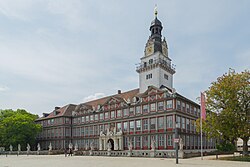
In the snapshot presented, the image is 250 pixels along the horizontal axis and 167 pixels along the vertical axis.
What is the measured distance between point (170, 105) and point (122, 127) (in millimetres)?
13684

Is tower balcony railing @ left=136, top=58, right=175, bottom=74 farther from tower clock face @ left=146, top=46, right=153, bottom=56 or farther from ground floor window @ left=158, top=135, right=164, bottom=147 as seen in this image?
ground floor window @ left=158, top=135, right=164, bottom=147

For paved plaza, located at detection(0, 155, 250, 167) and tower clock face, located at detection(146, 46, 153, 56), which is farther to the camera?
tower clock face, located at detection(146, 46, 153, 56)

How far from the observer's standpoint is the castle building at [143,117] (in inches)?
1988

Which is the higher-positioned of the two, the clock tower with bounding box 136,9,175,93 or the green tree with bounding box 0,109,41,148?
the clock tower with bounding box 136,9,175,93

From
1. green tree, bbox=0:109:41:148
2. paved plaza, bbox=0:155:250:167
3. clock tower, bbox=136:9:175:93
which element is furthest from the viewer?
green tree, bbox=0:109:41:148

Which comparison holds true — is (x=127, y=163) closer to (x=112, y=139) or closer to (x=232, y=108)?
(x=232, y=108)

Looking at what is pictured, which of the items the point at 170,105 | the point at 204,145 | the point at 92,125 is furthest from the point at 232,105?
the point at 92,125

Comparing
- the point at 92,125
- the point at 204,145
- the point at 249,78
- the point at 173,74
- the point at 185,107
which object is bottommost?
the point at 204,145

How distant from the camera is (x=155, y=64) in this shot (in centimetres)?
5772

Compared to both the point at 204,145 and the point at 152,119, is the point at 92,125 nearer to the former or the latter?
the point at 152,119

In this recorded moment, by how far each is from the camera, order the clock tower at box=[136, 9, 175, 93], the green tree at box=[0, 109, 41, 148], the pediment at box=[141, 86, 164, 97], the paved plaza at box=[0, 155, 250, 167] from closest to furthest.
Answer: the paved plaza at box=[0, 155, 250, 167] → the pediment at box=[141, 86, 164, 97] → the clock tower at box=[136, 9, 175, 93] → the green tree at box=[0, 109, 41, 148]

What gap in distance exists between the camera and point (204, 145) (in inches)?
2302

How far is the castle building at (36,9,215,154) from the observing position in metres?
50.5

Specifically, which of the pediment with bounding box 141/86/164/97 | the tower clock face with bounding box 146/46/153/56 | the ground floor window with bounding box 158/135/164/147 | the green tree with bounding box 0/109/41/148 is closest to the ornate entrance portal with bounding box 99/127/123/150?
the ground floor window with bounding box 158/135/164/147
